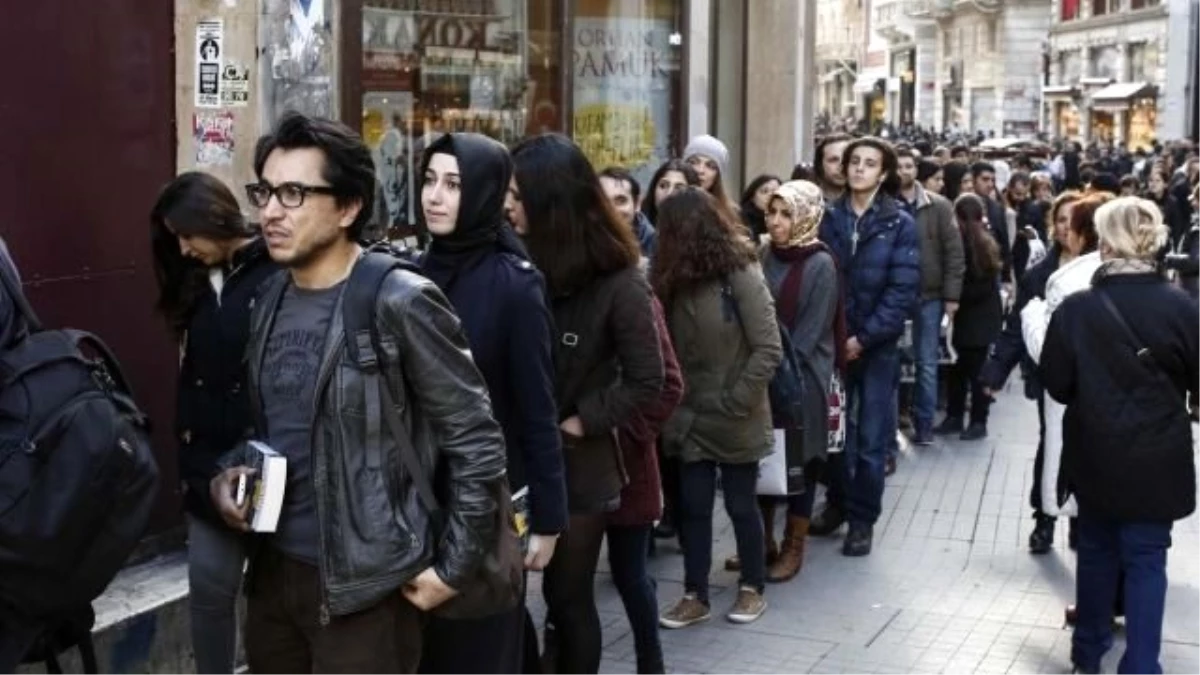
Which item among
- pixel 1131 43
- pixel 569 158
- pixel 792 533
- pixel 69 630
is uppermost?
pixel 1131 43

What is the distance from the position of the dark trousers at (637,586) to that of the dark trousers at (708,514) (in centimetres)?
106

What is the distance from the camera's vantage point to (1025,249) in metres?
14.3

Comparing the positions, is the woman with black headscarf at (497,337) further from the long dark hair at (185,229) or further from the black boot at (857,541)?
the black boot at (857,541)

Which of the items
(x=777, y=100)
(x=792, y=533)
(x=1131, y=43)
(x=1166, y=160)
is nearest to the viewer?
(x=792, y=533)

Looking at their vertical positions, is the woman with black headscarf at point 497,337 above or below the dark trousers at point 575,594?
above

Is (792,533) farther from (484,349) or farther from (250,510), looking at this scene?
(250,510)

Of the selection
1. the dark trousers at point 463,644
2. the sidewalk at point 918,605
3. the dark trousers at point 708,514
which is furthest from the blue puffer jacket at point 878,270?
the dark trousers at point 463,644

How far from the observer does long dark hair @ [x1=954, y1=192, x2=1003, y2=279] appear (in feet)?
37.6

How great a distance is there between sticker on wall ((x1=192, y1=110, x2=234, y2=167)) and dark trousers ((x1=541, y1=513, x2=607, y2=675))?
2269 mm

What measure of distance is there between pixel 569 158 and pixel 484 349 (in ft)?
2.95

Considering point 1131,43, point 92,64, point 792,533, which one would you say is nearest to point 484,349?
point 92,64

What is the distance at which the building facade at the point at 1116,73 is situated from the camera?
168ft

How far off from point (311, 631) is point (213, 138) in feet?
10.1

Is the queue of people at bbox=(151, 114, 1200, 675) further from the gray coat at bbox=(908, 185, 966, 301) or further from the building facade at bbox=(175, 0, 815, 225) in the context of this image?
the gray coat at bbox=(908, 185, 966, 301)
